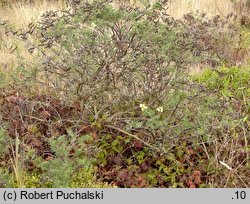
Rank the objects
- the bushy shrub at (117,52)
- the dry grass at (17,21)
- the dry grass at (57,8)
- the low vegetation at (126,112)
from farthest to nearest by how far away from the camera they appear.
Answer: the dry grass at (57,8) → the dry grass at (17,21) → the bushy shrub at (117,52) → the low vegetation at (126,112)

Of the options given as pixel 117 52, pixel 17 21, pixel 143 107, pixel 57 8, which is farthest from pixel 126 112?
pixel 57 8

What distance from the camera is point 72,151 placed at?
379 cm

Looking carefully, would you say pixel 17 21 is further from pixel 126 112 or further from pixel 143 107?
pixel 143 107

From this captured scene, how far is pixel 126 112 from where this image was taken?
411cm

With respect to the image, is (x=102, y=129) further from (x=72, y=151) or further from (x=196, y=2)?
(x=196, y=2)

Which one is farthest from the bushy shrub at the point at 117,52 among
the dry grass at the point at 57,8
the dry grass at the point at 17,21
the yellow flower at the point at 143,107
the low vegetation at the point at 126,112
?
the dry grass at the point at 57,8

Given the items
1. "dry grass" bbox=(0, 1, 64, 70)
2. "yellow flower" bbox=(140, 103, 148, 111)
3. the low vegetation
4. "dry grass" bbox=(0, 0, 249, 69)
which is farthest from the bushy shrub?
"dry grass" bbox=(0, 0, 249, 69)

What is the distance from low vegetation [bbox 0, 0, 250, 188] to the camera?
3.83m

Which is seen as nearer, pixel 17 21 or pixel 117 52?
pixel 117 52

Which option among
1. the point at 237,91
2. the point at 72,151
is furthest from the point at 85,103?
the point at 237,91

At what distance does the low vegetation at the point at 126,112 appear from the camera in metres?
3.83

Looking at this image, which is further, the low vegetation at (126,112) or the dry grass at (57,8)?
the dry grass at (57,8)

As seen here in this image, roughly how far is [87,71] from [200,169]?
3.99 feet

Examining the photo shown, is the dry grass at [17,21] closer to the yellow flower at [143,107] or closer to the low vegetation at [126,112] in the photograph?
the low vegetation at [126,112]
